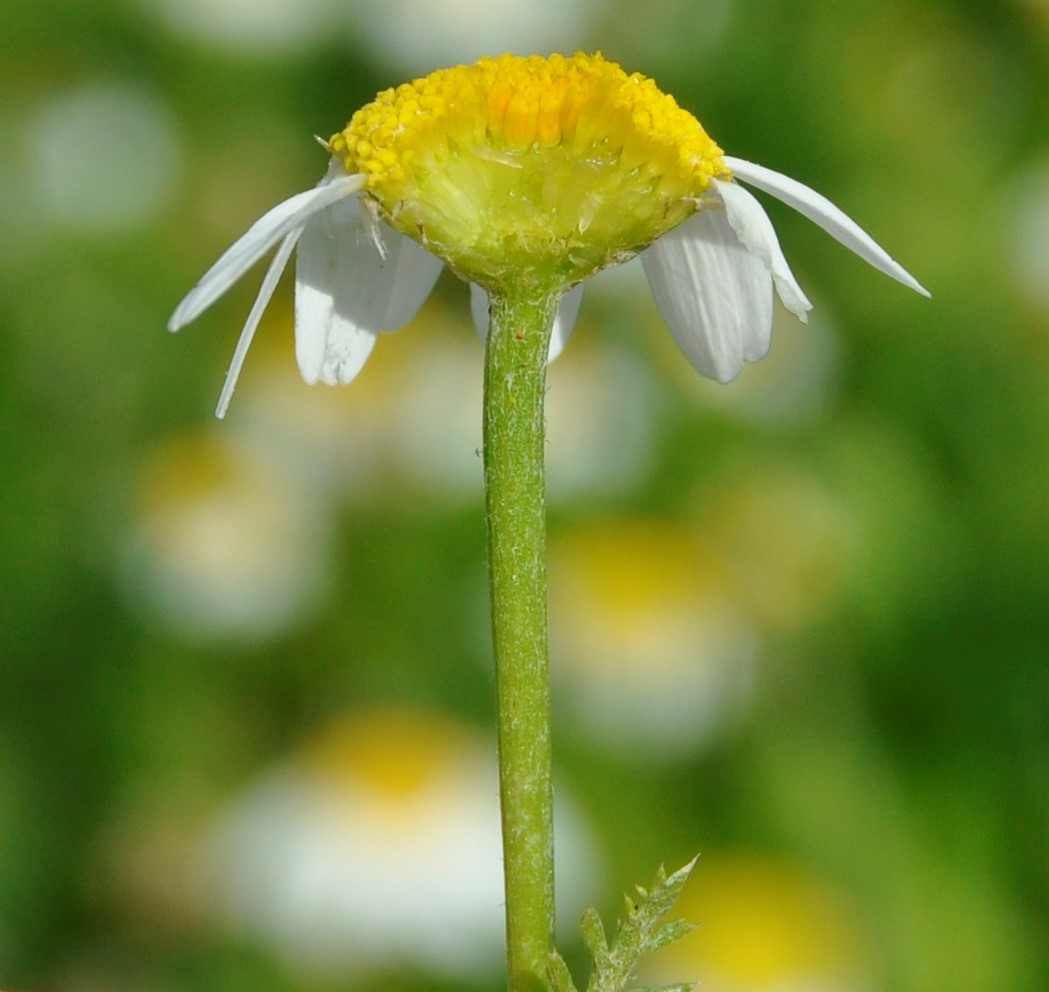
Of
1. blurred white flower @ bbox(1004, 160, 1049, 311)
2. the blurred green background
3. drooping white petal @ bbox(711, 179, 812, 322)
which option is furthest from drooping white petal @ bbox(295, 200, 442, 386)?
blurred white flower @ bbox(1004, 160, 1049, 311)

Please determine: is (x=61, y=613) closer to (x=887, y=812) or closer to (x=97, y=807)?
(x=97, y=807)

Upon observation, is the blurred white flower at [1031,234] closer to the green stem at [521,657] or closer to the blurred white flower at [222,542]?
the blurred white flower at [222,542]

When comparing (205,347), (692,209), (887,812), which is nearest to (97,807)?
(205,347)

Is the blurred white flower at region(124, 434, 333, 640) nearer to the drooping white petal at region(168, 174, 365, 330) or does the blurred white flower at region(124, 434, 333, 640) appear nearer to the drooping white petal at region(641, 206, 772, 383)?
A: the drooping white petal at region(641, 206, 772, 383)

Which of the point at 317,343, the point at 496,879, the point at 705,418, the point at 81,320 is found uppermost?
the point at 81,320

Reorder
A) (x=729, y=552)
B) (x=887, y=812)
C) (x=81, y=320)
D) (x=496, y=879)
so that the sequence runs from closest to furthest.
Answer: (x=887, y=812) → (x=496, y=879) → (x=729, y=552) → (x=81, y=320)

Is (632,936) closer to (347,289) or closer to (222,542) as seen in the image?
(347,289)

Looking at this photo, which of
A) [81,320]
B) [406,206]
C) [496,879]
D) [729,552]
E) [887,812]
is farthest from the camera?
[81,320]
